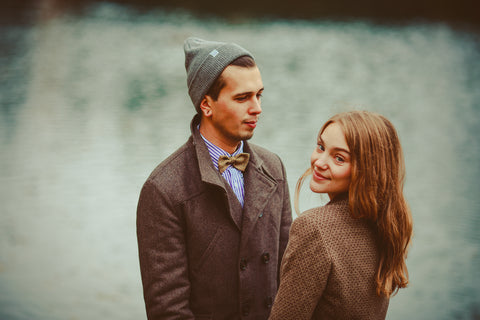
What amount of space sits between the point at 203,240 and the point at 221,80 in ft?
1.65

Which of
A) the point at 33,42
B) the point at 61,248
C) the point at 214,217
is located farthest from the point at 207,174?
the point at 33,42

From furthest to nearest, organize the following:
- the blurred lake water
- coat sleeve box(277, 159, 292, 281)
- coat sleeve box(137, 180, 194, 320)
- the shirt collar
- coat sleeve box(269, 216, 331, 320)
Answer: the blurred lake water → coat sleeve box(277, 159, 292, 281) → the shirt collar → coat sleeve box(137, 180, 194, 320) → coat sleeve box(269, 216, 331, 320)

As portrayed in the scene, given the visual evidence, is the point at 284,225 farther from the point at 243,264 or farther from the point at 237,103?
the point at 237,103

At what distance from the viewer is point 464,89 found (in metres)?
3.73

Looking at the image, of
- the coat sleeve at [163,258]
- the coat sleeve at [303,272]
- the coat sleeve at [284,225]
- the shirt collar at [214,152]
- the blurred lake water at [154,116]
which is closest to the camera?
the coat sleeve at [303,272]

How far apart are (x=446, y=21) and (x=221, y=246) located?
3.31 metres

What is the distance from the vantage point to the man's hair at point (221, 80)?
1.29 meters

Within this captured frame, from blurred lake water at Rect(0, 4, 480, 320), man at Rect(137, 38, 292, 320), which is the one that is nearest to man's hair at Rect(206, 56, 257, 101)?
man at Rect(137, 38, 292, 320)

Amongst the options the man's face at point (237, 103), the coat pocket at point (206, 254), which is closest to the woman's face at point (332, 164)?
the man's face at point (237, 103)

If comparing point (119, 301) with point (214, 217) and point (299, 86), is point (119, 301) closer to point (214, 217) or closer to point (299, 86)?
point (214, 217)

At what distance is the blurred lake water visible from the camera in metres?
3.38

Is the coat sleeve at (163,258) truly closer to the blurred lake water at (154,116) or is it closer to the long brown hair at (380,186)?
the long brown hair at (380,186)

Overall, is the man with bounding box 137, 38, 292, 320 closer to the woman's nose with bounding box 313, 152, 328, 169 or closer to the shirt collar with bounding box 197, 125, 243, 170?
the shirt collar with bounding box 197, 125, 243, 170

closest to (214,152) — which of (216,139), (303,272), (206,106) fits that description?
(216,139)
